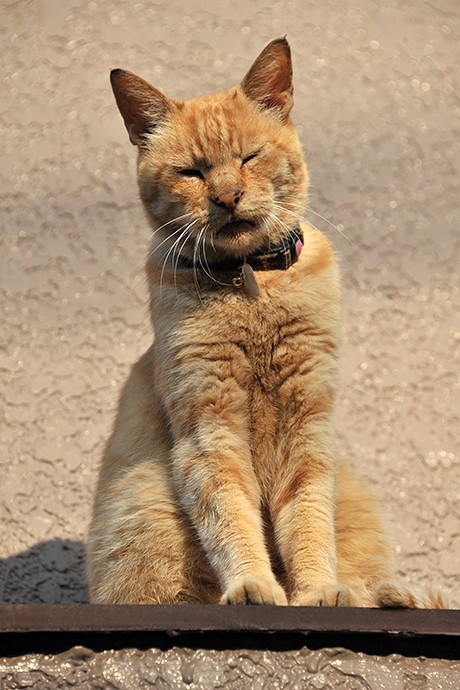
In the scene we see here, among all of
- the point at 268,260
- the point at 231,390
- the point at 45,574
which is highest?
the point at 268,260

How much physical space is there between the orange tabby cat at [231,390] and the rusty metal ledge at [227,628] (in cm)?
35

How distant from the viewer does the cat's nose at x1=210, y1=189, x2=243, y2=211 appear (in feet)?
7.25

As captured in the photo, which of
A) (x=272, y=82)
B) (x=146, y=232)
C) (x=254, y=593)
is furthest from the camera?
(x=146, y=232)

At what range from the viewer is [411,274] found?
3.21 meters


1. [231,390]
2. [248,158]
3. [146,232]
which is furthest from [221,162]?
[146,232]

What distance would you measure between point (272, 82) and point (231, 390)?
788mm

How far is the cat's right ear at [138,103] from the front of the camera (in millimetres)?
2426

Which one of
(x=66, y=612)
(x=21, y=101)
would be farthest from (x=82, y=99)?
(x=66, y=612)

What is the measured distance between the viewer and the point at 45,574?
2947 mm

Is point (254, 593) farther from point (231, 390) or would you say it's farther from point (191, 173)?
point (191, 173)

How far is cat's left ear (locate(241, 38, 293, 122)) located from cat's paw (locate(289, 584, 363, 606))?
1.16 meters

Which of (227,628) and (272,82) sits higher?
(272,82)

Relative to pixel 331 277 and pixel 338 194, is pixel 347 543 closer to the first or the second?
pixel 331 277

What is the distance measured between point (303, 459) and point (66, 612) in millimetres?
731
